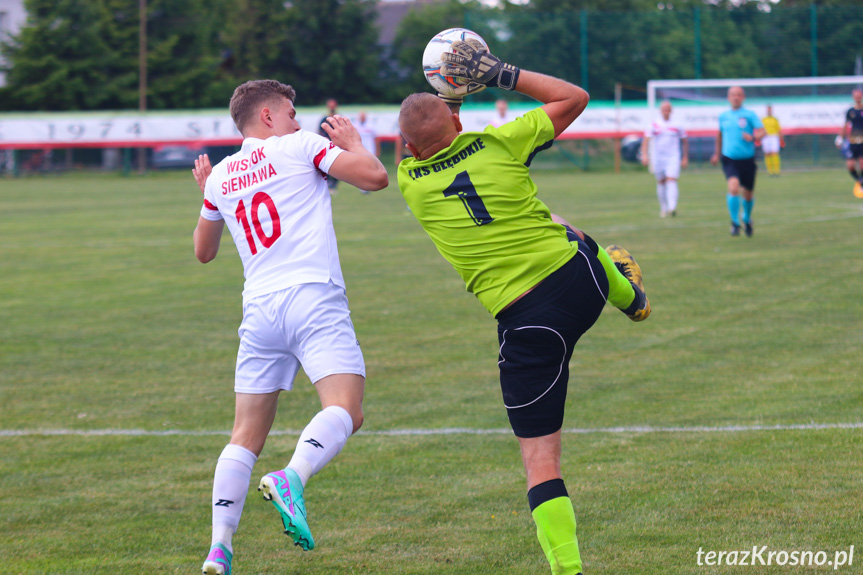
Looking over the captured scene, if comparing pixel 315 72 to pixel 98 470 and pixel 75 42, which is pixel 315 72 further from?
pixel 98 470

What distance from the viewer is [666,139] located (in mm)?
22359

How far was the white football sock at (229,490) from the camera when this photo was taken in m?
4.05

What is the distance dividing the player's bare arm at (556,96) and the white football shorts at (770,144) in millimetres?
33944

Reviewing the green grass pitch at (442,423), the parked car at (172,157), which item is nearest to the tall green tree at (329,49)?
the parked car at (172,157)

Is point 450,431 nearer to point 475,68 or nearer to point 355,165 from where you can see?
point 355,165

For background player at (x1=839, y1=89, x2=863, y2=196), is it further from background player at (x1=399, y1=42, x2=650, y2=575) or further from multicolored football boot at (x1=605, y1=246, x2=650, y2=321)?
background player at (x1=399, y1=42, x2=650, y2=575)

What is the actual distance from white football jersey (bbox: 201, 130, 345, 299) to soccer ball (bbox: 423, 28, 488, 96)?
1.76 feet

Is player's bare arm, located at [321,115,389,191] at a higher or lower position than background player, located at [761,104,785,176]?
higher

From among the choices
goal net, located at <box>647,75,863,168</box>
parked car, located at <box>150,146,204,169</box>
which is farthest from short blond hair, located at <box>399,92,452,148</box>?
parked car, located at <box>150,146,204,169</box>

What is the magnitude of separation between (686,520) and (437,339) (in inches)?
194

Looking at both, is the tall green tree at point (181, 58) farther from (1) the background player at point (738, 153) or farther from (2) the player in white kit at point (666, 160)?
(1) the background player at point (738, 153)

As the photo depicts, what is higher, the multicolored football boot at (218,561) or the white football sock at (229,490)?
the white football sock at (229,490)

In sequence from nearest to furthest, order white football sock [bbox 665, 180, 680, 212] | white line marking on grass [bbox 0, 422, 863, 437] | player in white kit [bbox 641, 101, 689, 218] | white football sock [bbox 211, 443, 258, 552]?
white football sock [bbox 211, 443, 258, 552], white line marking on grass [bbox 0, 422, 863, 437], white football sock [bbox 665, 180, 680, 212], player in white kit [bbox 641, 101, 689, 218]

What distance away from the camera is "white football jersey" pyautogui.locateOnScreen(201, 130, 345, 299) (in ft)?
14.0
